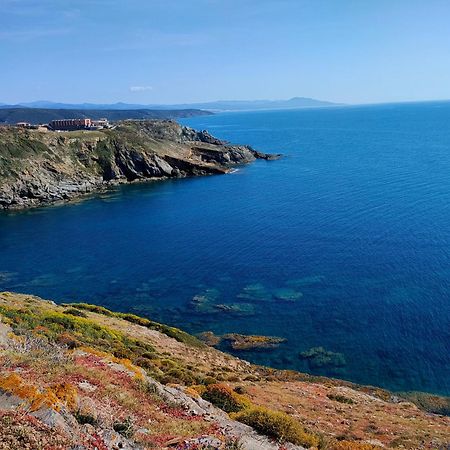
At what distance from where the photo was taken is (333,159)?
173 m

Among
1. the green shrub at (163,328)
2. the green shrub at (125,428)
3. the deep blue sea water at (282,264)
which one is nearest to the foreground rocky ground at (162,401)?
the green shrub at (125,428)

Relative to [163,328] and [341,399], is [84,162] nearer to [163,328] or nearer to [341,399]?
[163,328]

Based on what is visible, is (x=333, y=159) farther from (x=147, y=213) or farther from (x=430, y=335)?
(x=430, y=335)

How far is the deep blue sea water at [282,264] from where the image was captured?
159ft

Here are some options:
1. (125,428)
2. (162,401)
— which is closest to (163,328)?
(162,401)

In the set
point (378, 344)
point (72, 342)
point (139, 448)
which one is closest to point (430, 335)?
point (378, 344)

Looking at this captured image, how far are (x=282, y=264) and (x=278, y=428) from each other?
52129 mm

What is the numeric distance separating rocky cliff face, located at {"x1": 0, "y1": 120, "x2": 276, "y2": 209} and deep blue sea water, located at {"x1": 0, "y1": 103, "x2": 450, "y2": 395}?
12338 millimetres

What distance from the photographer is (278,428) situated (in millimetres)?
19516

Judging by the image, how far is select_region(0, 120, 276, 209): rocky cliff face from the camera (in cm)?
12612

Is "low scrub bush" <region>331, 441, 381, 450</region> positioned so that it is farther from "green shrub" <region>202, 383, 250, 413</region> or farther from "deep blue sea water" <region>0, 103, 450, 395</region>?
"deep blue sea water" <region>0, 103, 450, 395</region>

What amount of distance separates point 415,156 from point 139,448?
17307 cm

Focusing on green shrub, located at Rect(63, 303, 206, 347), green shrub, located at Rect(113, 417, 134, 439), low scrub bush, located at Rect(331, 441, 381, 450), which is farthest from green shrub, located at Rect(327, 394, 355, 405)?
green shrub, located at Rect(113, 417, 134, 439)

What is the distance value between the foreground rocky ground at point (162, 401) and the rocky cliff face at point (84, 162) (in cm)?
9055
